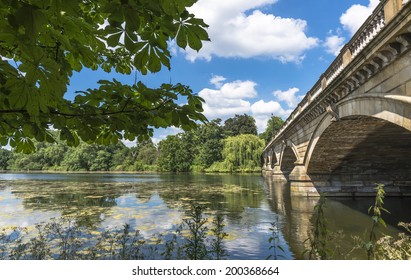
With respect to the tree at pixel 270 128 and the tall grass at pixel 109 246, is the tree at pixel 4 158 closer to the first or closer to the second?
the tree at pixel 270 128

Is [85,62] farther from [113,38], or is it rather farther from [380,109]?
[380,109]

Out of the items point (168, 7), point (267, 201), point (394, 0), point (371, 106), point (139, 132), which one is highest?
point (394, 0)

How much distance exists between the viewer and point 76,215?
12.1 metres

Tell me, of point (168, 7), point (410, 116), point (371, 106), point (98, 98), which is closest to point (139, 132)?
point (98, 98)

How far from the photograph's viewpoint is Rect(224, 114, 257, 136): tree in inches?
3644

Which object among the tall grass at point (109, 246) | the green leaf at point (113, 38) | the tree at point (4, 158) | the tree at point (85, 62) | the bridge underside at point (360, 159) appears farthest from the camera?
the tree at point (4, 158)

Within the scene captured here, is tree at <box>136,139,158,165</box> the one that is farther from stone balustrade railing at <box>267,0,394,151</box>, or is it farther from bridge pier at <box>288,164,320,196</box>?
stone balustrade railing at <box>267,0,394,151</box>

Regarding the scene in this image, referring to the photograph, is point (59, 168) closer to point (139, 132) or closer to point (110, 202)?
point (110, 202)

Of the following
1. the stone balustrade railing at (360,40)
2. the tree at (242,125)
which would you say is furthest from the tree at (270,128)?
the stone balustrade railing at (360,40)

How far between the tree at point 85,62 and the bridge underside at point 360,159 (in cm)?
1095

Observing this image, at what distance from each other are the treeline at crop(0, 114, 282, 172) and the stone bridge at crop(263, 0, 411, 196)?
31.5 meters

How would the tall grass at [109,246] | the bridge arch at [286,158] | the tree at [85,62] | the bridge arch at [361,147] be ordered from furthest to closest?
1. the bridge arch at [286,158]
2. the bridge arch at [361,147]
3. the tall grass at [109,246]
4. the tree at [85,62]

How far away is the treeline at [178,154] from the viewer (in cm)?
5678

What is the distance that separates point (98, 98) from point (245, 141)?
5471 cm
